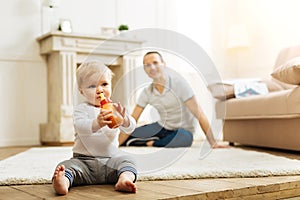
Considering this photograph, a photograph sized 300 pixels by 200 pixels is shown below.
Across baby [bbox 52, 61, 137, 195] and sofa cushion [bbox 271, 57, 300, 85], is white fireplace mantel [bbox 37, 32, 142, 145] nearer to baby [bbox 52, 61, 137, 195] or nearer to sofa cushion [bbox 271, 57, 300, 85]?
sofa cushion [bbox 271, 57, 300, 85]

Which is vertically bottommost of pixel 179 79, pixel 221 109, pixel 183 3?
pixel 221 109

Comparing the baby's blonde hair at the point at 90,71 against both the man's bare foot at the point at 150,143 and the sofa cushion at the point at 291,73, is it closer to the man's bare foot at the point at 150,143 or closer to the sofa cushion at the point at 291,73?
the sofa cushion at the point at 291,73

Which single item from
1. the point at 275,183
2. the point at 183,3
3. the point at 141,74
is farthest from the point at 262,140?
the point at 183,3

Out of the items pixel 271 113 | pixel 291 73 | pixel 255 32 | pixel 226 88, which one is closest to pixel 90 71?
pixel 291 73

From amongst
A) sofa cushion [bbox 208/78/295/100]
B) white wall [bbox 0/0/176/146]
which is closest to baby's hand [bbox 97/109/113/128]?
sofa cushion [bbox 208/78/295/100]

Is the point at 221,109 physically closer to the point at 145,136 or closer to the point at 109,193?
the point at 145,136

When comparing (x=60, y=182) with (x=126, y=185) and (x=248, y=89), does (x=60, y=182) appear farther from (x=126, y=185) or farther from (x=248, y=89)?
(x=248, y=89)

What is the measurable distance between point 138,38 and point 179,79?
1.37 m

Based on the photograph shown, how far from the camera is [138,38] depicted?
Answer: 4051 millimetres

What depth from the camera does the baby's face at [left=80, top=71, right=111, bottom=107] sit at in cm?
137

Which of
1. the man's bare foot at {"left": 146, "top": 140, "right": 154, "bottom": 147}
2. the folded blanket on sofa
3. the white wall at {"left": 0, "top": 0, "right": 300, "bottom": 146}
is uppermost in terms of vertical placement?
the white wall at {"left": 0, "top": 0, "right": 300, "bottom": 146}

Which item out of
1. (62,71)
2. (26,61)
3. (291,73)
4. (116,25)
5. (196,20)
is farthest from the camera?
(196,20)

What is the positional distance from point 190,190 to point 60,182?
0.36m

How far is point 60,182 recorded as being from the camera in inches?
47.9
